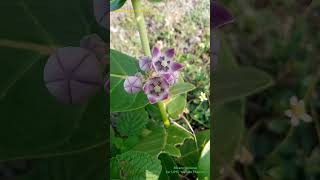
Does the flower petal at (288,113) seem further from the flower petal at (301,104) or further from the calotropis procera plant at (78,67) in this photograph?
the calotropis procera plant at (78,67)

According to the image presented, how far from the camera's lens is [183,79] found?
1380 millimetres

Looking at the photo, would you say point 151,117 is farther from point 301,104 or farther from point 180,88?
point 301,104

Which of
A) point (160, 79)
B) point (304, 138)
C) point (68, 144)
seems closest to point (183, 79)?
point (160, 79)

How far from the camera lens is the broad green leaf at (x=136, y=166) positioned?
1.38 m

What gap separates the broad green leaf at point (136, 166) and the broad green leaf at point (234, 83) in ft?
0.76

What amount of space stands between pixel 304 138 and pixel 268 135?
0.34ft

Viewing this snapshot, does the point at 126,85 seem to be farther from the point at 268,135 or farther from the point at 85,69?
the point at 268,135

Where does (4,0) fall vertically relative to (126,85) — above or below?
above

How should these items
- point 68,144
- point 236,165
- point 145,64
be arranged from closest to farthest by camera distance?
1. point 145,64
2. point 68,144
3. point 236,165

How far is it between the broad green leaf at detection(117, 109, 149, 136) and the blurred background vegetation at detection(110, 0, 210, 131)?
129mm

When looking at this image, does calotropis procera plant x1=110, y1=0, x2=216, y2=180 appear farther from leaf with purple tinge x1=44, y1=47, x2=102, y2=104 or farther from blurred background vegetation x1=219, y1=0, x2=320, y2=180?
blurred background vegetation x1=219, y1=0, x2=320, y2=180

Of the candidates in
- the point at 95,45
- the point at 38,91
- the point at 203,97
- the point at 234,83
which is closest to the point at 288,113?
the point at 234,83

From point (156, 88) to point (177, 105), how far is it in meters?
0.07

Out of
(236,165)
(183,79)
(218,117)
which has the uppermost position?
(183,79)
